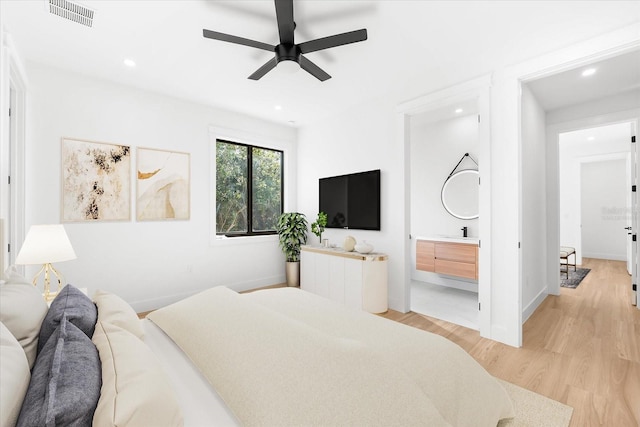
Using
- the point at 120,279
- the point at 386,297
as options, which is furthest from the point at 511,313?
the point at 120,279

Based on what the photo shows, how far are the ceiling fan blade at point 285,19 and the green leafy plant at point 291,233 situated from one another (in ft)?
9.35

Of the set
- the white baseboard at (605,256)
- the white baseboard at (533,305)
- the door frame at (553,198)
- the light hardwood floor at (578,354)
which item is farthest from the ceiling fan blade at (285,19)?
the white baseboard at (605,256)

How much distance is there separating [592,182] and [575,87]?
5.15 m

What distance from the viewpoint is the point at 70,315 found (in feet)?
3.80

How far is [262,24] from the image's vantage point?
2.33 meters

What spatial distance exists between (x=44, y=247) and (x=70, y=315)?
143 centimetres

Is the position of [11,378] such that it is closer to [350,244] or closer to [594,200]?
[350,244]

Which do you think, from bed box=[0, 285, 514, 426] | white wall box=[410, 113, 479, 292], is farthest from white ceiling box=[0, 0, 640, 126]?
bed box=[0, 285, 514, 426]

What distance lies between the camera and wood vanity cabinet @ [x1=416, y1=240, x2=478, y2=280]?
401cm

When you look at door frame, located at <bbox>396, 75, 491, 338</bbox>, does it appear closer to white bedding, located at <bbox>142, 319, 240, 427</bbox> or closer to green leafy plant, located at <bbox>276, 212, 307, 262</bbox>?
green leafy plant, located at <bbox>276, 212, 307, 262</bbox>

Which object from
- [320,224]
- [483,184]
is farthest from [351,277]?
[483,184]

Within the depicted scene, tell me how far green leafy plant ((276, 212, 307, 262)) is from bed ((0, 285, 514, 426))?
Answer: 3.04 meters

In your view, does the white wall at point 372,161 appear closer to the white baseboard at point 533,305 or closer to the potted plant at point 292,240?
the potted plant at point 292,240

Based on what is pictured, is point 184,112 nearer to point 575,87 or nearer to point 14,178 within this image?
point 14,178
